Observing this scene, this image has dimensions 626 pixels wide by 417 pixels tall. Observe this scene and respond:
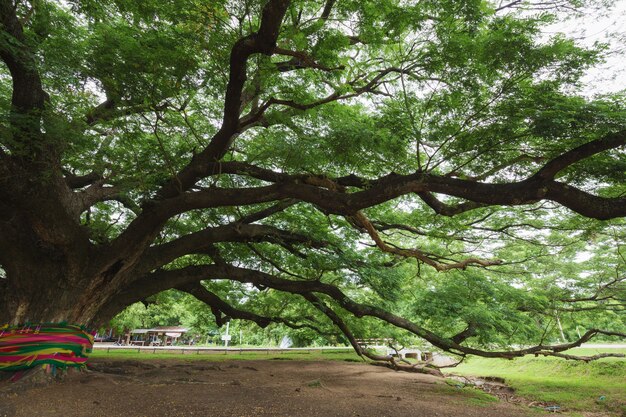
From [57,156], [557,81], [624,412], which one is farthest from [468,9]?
[624,412]

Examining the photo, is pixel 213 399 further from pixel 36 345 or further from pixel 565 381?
pixel 565 381

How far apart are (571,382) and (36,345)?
13502 millimetres

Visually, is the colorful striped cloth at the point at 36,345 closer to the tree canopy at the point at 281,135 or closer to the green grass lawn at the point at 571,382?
the tree canopy at the point at 281,135

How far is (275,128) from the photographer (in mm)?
6496

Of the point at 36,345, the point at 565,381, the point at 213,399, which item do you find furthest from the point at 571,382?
the point at 36,345

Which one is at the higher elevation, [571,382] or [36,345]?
[36,345]

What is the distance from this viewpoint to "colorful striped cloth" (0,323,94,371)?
484 centimetres

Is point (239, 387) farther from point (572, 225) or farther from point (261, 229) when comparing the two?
point (572, 225)

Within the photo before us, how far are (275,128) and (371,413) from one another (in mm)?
4681

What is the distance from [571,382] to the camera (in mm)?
10898

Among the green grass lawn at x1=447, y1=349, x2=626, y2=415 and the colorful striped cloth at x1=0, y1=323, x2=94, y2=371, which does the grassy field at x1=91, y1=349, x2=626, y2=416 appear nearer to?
the green grass lawn at x1=447, y1=349, x2=626, y2=415

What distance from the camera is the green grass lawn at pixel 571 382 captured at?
810cm

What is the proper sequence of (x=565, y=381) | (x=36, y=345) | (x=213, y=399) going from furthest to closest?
(x=565, y=381) → (x=36, y=345) → (x=213, y=399)

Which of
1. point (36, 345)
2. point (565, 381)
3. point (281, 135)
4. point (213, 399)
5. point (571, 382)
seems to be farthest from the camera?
point (565, 381)
